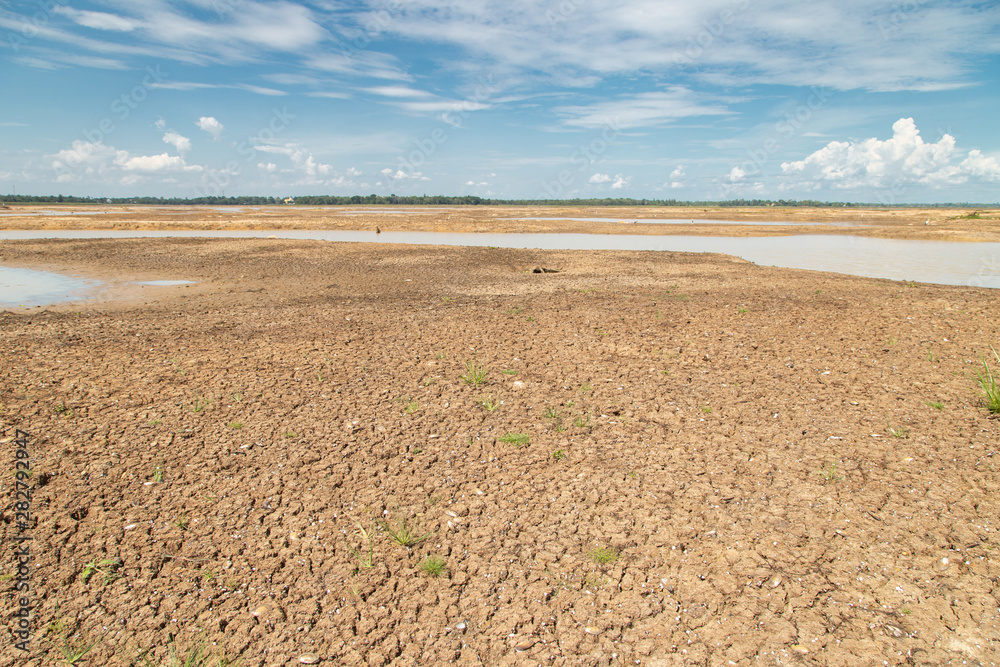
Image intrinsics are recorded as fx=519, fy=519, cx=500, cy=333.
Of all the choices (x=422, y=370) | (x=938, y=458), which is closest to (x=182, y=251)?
(x=422, y=370)

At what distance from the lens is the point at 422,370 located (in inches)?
356

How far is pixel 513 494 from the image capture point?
5.55 m

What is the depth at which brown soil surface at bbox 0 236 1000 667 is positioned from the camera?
391 centimetres

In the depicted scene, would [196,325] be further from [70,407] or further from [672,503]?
[672,503]

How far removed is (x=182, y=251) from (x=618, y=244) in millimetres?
28072

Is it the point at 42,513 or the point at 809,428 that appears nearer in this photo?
the point at 42,513

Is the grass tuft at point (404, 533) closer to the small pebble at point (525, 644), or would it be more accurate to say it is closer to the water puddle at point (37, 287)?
the small pebble at point (525, 644)

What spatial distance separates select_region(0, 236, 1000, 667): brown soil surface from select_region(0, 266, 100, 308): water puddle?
5.98 m

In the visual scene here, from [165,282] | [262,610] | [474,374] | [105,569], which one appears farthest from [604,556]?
[165,282]

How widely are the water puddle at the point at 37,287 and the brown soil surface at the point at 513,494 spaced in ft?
19.6

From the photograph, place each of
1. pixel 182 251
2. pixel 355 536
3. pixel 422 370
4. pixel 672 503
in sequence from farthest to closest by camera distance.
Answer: pixel 182 251 < pixel 422 370 < pixel 672 503 < pixel 355 536

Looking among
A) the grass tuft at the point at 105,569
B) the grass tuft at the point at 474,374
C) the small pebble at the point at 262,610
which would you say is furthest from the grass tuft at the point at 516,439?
the grass tuft at the point at 105,569

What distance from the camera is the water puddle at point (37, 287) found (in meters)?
16.0

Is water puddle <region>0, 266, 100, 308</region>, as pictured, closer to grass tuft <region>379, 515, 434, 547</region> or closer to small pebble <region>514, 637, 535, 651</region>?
grass tuft <region>379, 515, 434, 547</region>
